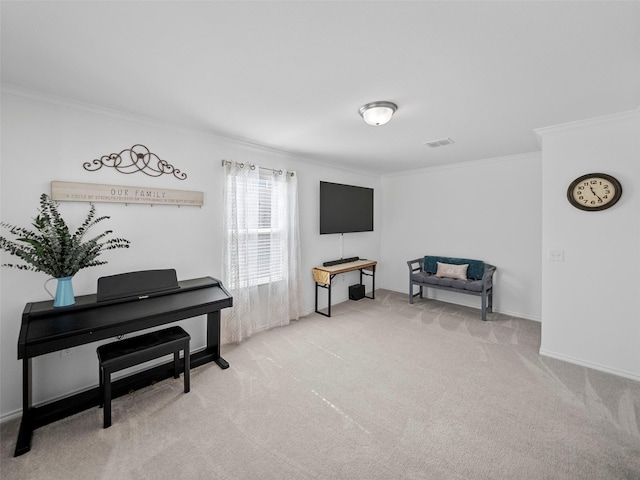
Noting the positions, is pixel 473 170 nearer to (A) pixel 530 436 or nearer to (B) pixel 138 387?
(A) pixel 530 436

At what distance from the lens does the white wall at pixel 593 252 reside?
2.53m

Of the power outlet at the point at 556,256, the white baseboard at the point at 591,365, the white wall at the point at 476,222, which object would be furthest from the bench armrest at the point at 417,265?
the white baseboard at the point at 591,365

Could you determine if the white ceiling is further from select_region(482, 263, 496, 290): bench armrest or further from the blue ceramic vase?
select_region(482, 263, 496, 290): bench armrest

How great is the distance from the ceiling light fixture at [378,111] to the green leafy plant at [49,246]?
2429 mm

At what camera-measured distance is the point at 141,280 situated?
2.43 m

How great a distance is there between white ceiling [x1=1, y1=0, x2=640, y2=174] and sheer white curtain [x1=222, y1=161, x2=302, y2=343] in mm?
920

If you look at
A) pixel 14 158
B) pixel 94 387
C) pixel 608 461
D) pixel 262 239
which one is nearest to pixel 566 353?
pixel 608 461

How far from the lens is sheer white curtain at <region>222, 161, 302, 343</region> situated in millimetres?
3230

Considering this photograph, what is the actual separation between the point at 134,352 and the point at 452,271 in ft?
14.1

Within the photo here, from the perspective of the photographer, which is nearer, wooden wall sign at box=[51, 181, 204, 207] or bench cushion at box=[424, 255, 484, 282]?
wooden wall sign at box=[51, 181, 204, 207]

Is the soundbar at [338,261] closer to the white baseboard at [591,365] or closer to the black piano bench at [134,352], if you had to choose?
the black piano bench at [134,352]

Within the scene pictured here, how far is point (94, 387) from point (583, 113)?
4.98m

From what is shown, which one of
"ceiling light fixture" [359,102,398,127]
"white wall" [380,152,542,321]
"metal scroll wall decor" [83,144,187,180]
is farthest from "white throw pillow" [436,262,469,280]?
"metal scroll wall decor" [83,144,187,180]

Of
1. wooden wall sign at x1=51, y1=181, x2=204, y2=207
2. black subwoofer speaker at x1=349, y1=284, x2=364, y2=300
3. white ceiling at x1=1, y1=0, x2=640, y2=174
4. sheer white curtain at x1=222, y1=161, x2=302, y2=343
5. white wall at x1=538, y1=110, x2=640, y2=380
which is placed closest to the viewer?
white ceiling at x1=1, y1=0, x2=640, y2=174
